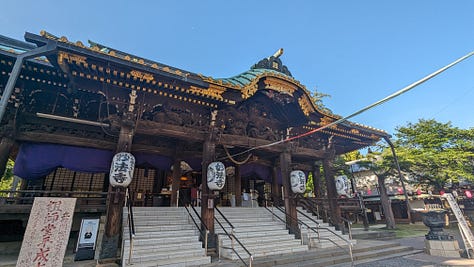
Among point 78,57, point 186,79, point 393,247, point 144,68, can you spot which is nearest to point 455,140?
point 393,247

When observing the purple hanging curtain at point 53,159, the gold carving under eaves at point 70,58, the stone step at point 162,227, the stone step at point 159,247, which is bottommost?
the stone step at point 159,247

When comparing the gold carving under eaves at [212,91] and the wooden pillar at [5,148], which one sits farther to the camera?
the gold carving under eaves at [212,91]

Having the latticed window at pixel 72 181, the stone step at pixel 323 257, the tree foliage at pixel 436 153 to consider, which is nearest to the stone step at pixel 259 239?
the stone step at pixel 323 257

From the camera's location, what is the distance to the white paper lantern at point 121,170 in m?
6.19

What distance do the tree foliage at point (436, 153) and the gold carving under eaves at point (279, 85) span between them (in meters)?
14.3

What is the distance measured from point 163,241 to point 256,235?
3.30m

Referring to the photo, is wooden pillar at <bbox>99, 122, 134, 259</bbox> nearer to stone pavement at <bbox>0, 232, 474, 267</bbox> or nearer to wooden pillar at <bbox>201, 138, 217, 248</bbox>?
stone pavement at <bbox>0, 232, 474, 267</bbox>

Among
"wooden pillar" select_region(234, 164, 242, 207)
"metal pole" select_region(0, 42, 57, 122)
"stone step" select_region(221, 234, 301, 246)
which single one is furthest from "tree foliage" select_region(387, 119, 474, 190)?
"metal pole" select_region(0, 42, 57, 122)

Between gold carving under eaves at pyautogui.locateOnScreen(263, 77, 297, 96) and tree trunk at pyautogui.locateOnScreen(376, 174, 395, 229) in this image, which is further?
tree trunk at pyautogui.locateOnScreen(376, 174, 395, 229)

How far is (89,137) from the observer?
871cm

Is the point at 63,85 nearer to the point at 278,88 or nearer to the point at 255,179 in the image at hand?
the point at 278,88

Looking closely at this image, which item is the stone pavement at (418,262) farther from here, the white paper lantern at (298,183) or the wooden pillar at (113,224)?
the wooden pillar at (113,224)

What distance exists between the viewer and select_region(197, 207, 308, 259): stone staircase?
7.09 meters

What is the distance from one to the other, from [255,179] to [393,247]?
28.4 ft
